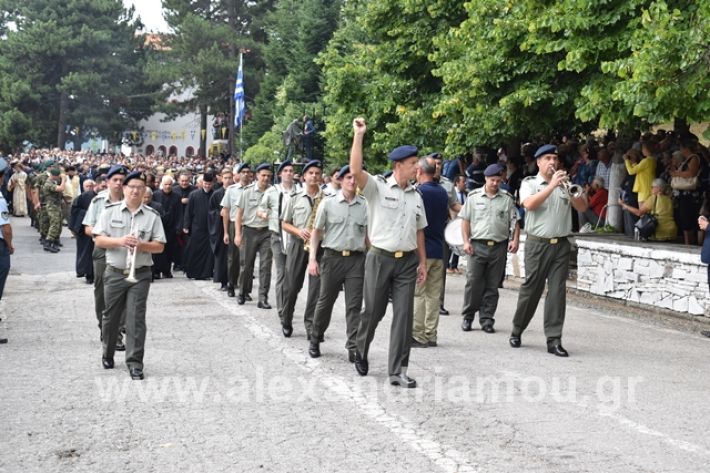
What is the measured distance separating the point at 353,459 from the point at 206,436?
3.83 feet

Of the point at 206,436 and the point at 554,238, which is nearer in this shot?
the point at 206,436

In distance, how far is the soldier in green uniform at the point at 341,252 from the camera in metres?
10.6

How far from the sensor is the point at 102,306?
11414 mm

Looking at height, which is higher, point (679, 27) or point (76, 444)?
point (679, 27)

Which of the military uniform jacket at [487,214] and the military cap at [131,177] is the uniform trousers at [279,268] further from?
the military cap at [131,177]

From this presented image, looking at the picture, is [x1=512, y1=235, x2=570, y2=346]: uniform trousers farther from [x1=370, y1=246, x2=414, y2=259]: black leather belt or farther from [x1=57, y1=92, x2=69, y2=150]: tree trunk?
[x1=57, y1=92, x2=69, y2=150]: tree trunk

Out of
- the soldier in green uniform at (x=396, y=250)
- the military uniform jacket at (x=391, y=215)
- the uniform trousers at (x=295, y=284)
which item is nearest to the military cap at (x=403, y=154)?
the soldier in green uniform at (x=396, y=250)

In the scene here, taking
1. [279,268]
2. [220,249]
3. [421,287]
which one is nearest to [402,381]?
[421,287]

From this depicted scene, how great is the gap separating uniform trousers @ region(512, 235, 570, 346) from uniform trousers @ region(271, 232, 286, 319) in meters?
2.74

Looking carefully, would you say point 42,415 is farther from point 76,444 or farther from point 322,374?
point 322,374

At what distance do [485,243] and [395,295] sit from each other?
3.76 meters

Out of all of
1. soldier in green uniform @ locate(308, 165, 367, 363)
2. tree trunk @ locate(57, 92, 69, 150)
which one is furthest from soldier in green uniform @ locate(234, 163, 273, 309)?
tree trunk @ locate(57, 92, 69, 150)

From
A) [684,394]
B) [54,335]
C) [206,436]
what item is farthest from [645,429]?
[54,335]

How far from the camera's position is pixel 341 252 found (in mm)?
10648
